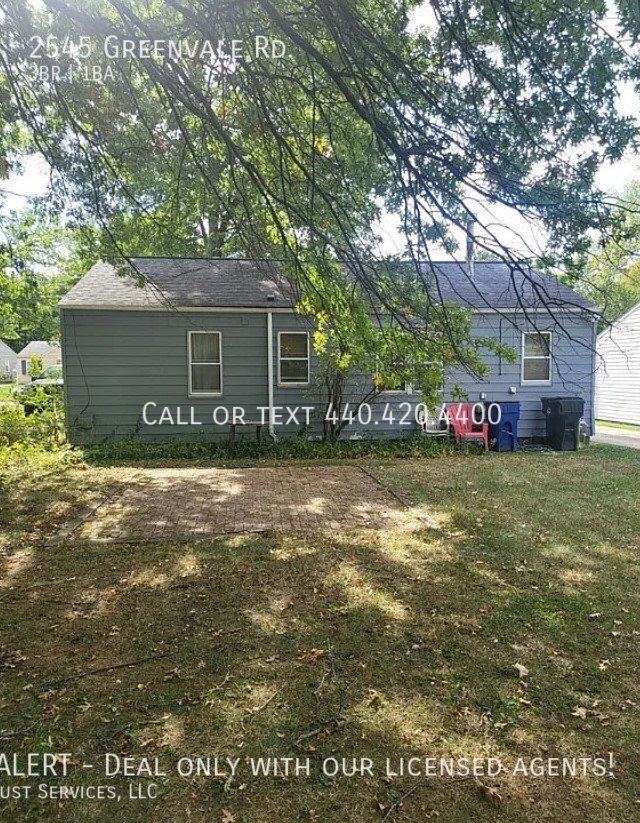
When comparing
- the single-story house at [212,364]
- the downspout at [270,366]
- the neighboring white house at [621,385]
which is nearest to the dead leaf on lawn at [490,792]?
the downspout at [270,366]

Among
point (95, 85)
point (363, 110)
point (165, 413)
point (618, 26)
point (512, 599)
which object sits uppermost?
point (95, 85)

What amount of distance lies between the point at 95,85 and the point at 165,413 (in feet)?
22.3

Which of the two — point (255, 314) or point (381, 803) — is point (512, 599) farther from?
point (255, 314)

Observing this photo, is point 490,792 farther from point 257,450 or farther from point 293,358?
point 293,358

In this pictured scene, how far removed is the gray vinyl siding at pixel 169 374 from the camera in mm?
10492

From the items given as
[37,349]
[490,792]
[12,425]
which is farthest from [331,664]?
[37,349]

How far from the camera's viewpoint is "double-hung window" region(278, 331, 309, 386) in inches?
438

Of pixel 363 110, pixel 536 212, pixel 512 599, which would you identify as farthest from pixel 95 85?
pixel 512 599

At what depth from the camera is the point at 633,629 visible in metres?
3.33

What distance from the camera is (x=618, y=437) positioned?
46.0ft

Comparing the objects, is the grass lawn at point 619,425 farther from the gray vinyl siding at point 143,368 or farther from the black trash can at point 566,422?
the gray vinyl siding at point 143,368

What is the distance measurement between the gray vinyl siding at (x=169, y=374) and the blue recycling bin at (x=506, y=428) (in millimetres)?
1121

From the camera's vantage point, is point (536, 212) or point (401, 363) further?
point (401, 363)

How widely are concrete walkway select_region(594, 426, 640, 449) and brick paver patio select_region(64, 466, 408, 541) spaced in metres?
7.98
